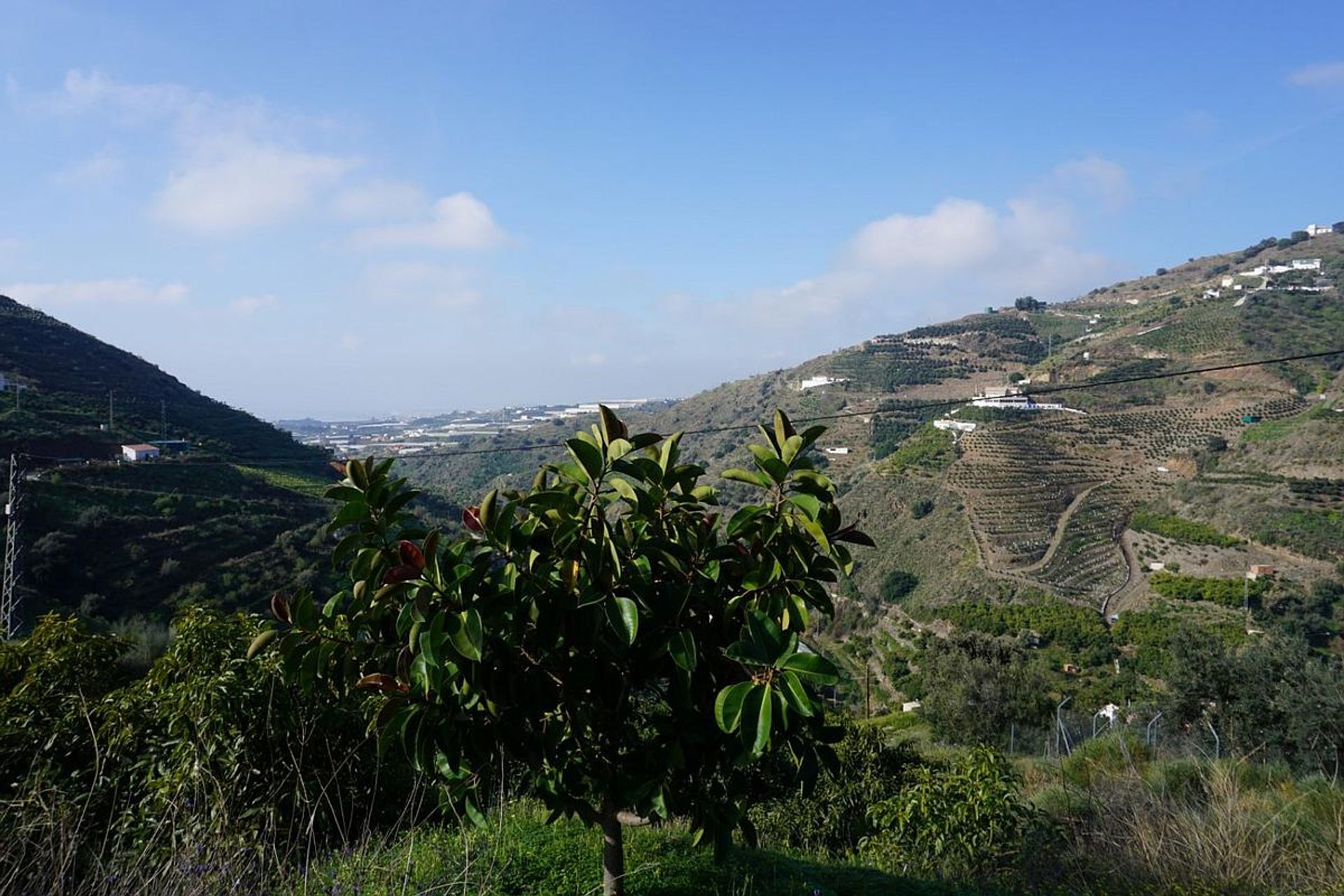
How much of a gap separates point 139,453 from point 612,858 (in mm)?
33226

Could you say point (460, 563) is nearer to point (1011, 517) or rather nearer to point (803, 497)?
point (803, 497)

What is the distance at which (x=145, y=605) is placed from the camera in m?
20.0

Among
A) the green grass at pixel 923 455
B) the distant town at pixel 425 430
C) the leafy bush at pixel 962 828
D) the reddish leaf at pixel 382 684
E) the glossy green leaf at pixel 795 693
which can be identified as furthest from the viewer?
the distant town at pixel 425 430

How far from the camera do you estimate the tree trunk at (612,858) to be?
9.12ft

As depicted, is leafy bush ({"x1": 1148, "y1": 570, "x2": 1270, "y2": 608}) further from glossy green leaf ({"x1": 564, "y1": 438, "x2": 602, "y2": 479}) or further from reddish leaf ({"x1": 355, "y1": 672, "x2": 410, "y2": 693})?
reddish leaf ({"x1": 355, "y1": 672, "x2": 410, "y2": 693})

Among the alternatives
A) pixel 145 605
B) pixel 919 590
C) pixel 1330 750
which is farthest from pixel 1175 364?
pixel 145 605

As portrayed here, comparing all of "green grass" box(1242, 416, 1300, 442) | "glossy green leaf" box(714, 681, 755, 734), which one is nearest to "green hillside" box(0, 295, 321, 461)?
"glossy green leaf" box(714, 681, 755, 734)

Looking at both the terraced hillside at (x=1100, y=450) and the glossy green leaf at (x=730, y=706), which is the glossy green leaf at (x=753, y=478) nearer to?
→ the glossy green leaf at (x=730, y=706)

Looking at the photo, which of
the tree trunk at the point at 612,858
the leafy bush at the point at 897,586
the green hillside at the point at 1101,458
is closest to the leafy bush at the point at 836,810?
the tree trunk at the point at 612,858

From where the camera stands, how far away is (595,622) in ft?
7.01

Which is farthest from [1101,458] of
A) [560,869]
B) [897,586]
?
[560,869]

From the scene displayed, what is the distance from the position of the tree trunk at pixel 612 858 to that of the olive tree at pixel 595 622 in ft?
0.55

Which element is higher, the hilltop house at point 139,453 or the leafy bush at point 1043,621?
the hilltop house at point 139,453

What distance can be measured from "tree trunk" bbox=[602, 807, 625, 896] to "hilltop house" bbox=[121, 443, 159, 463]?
1270 inches
